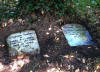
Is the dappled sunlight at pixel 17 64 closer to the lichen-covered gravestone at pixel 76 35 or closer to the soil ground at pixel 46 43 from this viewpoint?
the soil ground at pixel 46 43

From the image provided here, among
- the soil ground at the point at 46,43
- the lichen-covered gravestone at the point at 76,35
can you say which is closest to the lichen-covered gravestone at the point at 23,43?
the soil ground at the point at 46,43

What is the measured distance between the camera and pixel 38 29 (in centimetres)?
352

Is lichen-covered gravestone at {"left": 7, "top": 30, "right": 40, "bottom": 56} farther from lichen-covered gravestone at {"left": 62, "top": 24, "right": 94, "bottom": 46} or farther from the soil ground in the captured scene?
lichen-covered gravestone at {"left": 62, "top": 24, "right": 94, "bottom": 46}

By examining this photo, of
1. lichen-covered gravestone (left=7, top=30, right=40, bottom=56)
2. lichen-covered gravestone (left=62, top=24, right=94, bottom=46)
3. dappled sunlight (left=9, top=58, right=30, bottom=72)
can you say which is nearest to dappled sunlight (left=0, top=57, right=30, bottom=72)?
dappled sunlight (left=9, top=58, right=30, bottom=72)

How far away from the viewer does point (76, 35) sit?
3498 millimetres

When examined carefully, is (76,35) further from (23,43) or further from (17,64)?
(17,64)

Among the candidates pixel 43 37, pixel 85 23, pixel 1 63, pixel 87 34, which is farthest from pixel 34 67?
pixel 85 23

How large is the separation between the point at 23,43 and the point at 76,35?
1.18 metres

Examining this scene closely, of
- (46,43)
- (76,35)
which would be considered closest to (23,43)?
(46,43)

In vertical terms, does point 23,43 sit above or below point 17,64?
above

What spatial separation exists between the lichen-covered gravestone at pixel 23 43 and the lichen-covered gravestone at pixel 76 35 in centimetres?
73

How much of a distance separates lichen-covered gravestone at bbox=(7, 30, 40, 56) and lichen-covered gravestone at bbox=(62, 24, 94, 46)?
73 cm

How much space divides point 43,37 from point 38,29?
0.85 ft

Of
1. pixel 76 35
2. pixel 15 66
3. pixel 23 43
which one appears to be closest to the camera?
Answer: pixel 15 66
